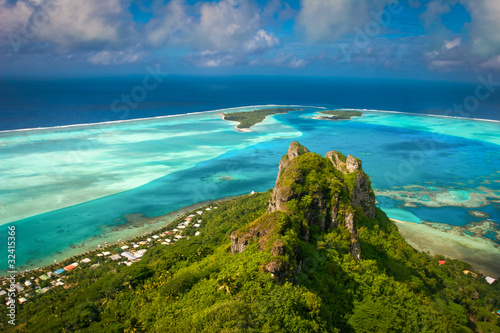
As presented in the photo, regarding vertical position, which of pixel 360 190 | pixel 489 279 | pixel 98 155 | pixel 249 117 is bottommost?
pixel 489 279

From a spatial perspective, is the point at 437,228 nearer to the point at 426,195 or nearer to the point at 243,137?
the point at 426,195

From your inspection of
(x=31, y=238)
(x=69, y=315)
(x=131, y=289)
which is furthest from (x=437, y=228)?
(x=31, y=238)

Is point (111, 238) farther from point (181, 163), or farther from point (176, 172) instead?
point (181, 163)

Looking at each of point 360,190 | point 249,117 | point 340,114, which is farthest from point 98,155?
point 340,114

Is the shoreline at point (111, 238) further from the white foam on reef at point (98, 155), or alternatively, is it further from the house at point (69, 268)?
the white foam on reef at point (98, 155)

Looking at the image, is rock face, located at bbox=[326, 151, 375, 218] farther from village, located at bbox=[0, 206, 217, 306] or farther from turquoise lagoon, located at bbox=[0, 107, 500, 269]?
turquoise lagoon, located at bbox=[0, 107, 500, 269]

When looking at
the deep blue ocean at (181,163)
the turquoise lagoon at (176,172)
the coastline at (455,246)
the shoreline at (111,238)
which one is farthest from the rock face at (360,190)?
the shoreline at (111,238)

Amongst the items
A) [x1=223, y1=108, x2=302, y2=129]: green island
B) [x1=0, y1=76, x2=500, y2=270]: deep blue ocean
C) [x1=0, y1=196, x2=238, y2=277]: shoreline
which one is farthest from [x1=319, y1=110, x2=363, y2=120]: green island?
[x1=0, y1=196, x2=238, y2=277]: shoreline

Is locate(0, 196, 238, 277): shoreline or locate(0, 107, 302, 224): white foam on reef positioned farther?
locate(0, 107, 302, 224): white foam on reef
